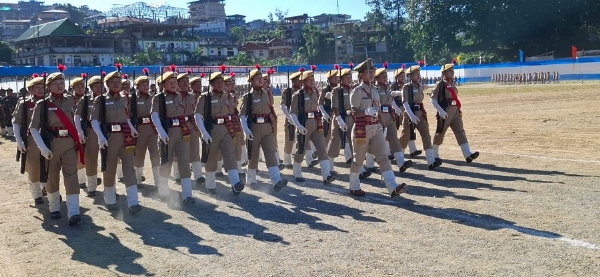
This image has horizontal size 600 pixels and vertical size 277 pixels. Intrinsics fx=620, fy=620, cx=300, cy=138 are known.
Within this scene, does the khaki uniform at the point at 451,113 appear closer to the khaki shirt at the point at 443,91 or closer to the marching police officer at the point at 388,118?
the khaki shirt at the point at 443,91

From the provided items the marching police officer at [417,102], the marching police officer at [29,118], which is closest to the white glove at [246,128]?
the marching police officer at [29,118]

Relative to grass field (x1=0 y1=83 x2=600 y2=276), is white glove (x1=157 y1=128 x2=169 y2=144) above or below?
above

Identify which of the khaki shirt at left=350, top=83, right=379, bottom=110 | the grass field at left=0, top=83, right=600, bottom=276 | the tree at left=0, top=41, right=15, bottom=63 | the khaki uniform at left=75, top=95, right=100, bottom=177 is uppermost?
the tree at left=0, top=41, right=15, bottom=63

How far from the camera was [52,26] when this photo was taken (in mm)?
73938

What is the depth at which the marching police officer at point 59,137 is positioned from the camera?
9.09 metres

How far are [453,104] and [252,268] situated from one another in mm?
7657

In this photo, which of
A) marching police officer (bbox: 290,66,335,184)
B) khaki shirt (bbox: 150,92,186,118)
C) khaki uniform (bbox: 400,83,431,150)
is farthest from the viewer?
khaki uniform (bbox: 400,83,431,150)

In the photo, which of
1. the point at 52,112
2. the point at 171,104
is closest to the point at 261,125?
the point at 171,104

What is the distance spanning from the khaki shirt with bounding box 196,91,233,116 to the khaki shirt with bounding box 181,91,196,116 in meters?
0.14

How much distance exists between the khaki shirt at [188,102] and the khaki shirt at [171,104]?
0.13m

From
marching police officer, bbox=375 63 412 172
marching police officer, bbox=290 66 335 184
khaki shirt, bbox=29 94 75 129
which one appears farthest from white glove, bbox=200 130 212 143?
marching police officer, bbox=375 63 412 172

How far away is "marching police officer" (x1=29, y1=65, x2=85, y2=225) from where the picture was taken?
909cm

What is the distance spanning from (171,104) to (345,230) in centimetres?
397

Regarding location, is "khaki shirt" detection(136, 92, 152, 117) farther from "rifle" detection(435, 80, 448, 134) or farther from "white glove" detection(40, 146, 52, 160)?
"rifle" detection(435, 80, 448, 134)
